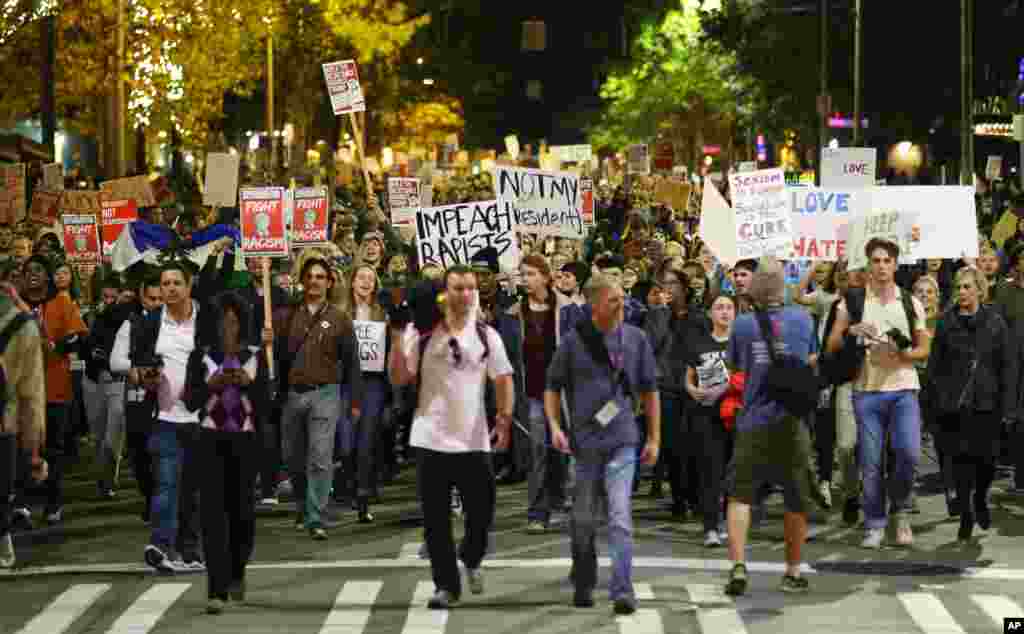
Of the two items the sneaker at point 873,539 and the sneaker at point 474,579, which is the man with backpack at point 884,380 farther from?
the sneaker at point 474,579

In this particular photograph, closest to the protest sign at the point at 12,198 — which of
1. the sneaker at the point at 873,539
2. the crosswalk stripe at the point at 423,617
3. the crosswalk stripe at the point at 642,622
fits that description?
the sneaker at the point at 873,539

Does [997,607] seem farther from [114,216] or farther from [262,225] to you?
[114,216]

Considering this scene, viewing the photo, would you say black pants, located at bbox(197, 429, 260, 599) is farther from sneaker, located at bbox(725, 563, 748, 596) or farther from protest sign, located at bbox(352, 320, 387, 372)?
protest sign, located at bbox(352, 320, 387, 372)

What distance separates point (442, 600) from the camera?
472 inches

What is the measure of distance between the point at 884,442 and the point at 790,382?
7.55 feet

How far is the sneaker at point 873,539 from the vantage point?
47.7 ft

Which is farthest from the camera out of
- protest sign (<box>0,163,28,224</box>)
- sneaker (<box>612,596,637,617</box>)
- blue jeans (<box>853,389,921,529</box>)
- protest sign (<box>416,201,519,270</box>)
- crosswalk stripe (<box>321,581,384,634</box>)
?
protest sign (<box>0,163,28,224</box>)

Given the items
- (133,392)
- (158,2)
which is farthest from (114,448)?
(158,2)

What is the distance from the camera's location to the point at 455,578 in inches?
473

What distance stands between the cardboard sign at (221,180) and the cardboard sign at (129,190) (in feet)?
2.50

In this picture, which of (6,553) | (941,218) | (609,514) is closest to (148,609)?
(6,553)

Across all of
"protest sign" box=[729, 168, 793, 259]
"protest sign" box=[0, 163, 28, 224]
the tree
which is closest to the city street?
"protest sign" box=[729, 168, 793, 259]

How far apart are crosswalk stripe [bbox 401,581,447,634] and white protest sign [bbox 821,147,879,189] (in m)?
8.38

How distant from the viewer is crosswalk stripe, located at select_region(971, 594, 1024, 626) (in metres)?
11.8
